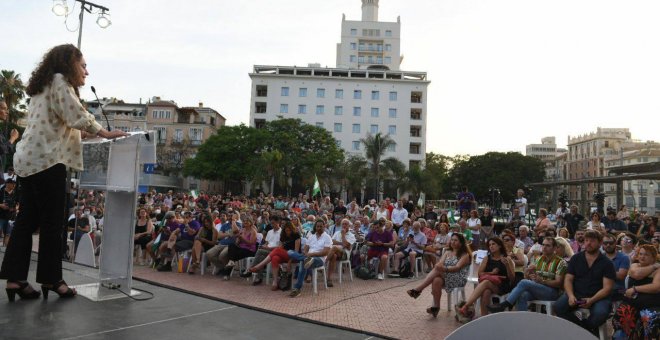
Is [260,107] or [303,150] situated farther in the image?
[260,107]

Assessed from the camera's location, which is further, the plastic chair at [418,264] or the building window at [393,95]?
the building window at [393,95]

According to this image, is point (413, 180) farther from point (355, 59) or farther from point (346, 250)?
point (346, 250)

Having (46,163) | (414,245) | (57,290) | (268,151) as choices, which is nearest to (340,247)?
(414,245)

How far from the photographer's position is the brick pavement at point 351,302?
554 centimetres

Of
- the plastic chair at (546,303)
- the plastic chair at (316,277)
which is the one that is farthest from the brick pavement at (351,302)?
the plastic chair at (546,303)

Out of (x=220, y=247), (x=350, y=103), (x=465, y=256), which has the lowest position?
(x=220, y=247)

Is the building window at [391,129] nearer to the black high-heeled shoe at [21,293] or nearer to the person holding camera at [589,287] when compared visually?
the person holding camera at [589,287]

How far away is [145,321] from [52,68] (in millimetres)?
2526

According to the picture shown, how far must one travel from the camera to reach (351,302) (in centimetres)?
707

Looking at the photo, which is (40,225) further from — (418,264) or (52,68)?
(418,264)

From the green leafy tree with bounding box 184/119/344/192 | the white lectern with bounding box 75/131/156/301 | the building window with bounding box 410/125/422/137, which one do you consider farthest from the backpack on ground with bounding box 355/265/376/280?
the building window with bounding box 410/125/422/137

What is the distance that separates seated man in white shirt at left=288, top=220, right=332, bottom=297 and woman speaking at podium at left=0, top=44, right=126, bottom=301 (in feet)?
13.6

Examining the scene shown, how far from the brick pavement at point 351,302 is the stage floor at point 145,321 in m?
0.73

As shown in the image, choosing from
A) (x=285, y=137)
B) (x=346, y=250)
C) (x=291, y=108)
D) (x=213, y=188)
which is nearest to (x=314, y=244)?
(x=346, y=250)
